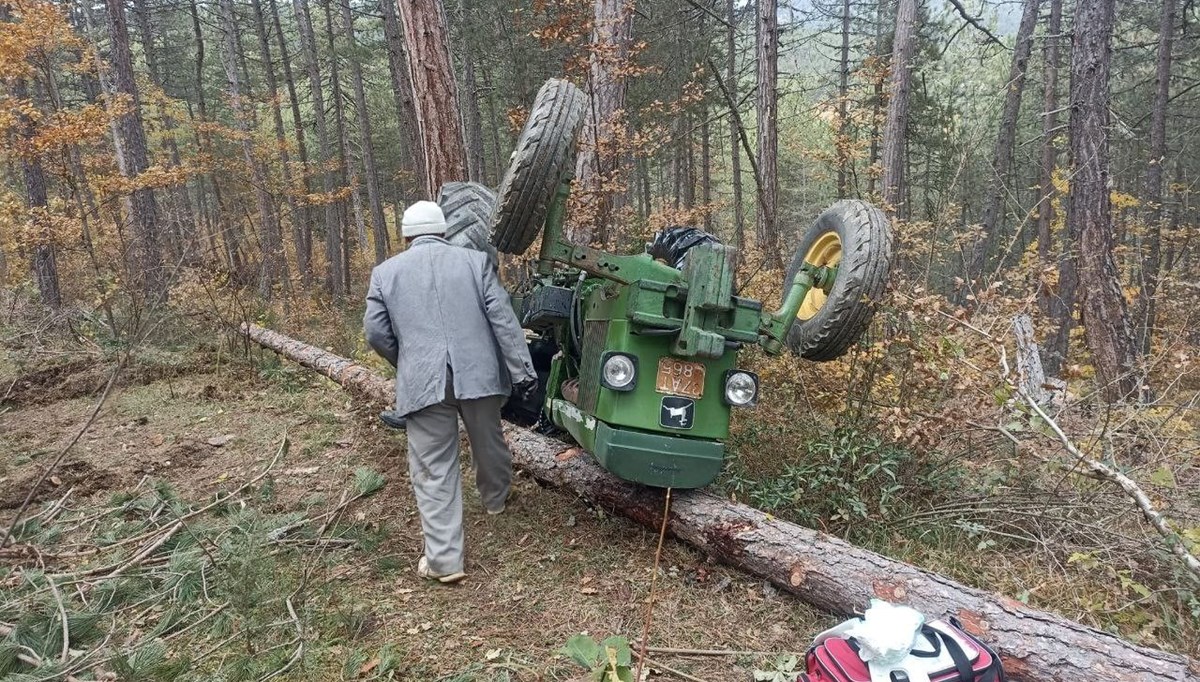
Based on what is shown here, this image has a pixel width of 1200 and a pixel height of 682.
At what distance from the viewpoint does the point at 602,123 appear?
823cm

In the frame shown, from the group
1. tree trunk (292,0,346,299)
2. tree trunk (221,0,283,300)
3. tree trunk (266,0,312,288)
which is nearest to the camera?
tree trunk (221,0,283,300)

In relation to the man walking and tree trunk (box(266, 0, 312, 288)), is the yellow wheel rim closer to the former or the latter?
the man walking

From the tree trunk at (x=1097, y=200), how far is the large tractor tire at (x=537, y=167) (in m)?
6.65

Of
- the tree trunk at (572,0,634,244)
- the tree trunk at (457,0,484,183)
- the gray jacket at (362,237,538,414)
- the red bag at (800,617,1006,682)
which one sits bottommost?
the red bag at (800,617,1006,682)

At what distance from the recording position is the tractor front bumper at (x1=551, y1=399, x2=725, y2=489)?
11.2 ft

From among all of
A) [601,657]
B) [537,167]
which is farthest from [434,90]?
[601,657]

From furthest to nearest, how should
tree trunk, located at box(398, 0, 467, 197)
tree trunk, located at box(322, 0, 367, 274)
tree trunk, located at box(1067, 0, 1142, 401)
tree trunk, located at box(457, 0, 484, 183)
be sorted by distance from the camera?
tree trunk, located at box(322, 0, 367, 274) → tree trunk, located at box(457, 0, 484, 183) → tree trunk, located at box(1067, 0, 1142, 401) → tree trunk, located at box(398, 0, 467, 197)

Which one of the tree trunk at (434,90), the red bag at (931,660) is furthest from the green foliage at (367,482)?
the red bag at (931,660)

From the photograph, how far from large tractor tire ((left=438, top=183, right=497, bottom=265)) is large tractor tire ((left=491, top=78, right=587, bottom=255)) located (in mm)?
931

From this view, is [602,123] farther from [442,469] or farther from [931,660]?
[931,660]

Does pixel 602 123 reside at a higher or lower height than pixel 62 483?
higher

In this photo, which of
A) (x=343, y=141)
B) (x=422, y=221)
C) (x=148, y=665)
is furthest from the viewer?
(x=343, y=141)

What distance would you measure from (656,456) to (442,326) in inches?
53.4

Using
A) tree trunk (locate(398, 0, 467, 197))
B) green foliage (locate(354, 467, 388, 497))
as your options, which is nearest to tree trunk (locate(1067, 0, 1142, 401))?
A: tree trunk (locate(398, 0, 467, 197))
